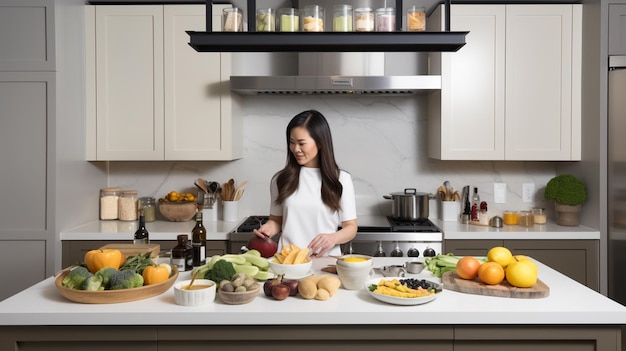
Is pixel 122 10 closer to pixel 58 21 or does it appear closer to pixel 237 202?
pixel 58 21

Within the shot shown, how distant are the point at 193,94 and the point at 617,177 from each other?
2.88m

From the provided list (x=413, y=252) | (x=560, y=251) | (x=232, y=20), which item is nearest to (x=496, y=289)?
(x=232, y=20)

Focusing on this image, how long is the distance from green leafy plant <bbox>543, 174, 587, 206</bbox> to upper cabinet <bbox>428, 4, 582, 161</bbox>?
6.3 inches

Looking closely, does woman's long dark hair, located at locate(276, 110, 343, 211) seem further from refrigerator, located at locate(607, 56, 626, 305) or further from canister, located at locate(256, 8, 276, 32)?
→ refrigerator, located at locate(607, 56, 626, 305)

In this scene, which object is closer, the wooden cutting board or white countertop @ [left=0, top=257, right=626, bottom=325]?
white countertop @ [left=0, top=257, right=626, bottom=325]

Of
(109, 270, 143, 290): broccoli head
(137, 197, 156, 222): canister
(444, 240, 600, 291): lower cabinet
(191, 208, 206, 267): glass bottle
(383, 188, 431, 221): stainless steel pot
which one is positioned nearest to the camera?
(109, 270, 143, 290): broccoli head

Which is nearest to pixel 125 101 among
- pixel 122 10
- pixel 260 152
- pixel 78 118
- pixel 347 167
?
pixel 78 118

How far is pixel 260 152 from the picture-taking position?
15.8ft

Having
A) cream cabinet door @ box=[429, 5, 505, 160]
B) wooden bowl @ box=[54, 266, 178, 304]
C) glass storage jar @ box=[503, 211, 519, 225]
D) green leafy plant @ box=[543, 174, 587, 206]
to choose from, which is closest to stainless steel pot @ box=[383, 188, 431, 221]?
cream cabinet door @ box=[429, 5, 505, 160]

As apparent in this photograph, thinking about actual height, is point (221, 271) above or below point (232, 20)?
below

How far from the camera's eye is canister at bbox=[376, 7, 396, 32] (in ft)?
8.57

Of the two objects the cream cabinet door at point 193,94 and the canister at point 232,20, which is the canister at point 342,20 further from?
the cream cabinet door at point 193,94

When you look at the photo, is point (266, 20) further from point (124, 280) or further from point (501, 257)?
point (501, 257)

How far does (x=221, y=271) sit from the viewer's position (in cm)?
229
